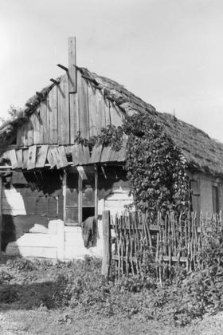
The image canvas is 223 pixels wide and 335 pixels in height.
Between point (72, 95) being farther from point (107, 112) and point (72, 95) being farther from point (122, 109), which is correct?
point (122, 109)

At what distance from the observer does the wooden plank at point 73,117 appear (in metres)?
13.0

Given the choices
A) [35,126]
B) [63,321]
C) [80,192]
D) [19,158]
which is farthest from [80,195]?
[63,321]

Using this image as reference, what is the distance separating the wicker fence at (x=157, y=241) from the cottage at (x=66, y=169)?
2.77m

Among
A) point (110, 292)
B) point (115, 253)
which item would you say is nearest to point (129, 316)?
point (110, 292)

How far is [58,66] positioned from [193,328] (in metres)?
8.90

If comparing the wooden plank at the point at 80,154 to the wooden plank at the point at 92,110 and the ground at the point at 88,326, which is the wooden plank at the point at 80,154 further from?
the ground at the point at 88,326

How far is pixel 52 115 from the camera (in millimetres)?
13344

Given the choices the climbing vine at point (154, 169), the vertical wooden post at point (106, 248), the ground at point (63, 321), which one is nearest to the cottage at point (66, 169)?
the climbing vine at point (154, 169)

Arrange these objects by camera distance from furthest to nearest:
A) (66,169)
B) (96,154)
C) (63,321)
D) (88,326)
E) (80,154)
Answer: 1. (66,169)
2. (80,154)
3. (96,154)
4. (63,321)
5. (88,326)

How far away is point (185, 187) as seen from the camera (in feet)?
36.6

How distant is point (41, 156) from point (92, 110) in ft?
6.94

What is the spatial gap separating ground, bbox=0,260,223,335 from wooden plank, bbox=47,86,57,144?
17.2 ft

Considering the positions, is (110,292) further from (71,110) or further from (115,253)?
(71,110)

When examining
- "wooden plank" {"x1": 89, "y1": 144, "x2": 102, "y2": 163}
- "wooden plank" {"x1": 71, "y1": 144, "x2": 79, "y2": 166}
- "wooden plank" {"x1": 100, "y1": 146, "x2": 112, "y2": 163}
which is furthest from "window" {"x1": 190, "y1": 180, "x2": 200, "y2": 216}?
"wooden plank" {"x1": 71, "y1": 144, "x2": 79, "y2": 166}
